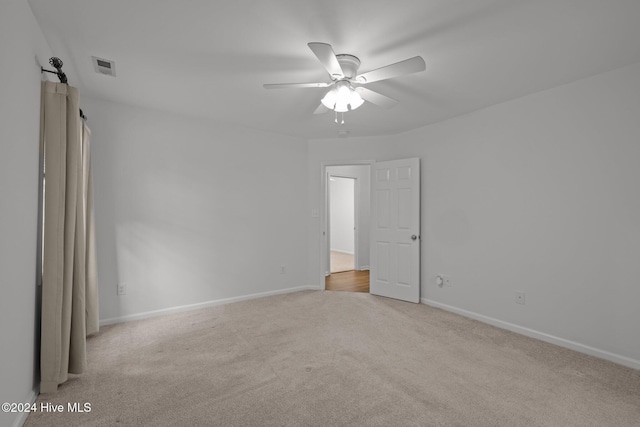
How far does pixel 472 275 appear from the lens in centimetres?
358

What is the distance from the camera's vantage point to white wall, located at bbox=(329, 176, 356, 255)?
8.75 metres

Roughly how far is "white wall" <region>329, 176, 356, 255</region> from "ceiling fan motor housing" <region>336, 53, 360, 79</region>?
631cm

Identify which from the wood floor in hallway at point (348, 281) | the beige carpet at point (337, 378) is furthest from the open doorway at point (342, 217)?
the beige carpet at point (337, 378)

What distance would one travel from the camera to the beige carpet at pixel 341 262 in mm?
6669

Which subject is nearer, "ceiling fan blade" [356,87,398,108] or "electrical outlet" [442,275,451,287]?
"ceiling fan blade" [356,87,398,108]

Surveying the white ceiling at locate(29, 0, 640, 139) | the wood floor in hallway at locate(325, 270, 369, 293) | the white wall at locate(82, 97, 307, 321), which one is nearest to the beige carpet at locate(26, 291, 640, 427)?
the white wall at locate(82, 97, 307, 321)

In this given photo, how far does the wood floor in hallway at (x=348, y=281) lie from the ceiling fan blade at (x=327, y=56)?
3.55 metres

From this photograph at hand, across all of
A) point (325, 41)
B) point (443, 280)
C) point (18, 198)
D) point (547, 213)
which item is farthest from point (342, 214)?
point (18, 198)

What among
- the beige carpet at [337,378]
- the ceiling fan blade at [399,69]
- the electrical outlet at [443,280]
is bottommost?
the beige carpet at [337,378]

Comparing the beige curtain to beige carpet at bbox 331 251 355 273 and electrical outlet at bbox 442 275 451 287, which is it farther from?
beige carpet at bbox 331 251 355 273

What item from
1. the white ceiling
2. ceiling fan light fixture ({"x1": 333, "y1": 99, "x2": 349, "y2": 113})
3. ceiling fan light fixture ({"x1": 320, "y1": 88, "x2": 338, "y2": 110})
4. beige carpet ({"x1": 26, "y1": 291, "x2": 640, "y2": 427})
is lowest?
beige carpet ({"x1": 26, "y1": 291, "x2": 640, "y2": 427})

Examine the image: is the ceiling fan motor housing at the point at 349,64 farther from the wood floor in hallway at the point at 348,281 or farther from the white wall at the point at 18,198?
the wood floor in hallway at the point at 348,281

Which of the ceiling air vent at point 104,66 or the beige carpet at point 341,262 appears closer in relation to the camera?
the ceiling air vent at point 104,66

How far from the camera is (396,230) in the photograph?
171 inches
